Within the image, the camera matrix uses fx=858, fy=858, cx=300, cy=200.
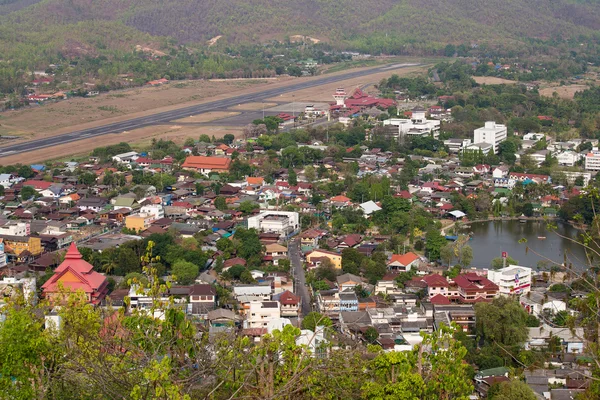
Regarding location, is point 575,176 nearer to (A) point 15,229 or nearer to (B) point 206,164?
(B) point 206,164

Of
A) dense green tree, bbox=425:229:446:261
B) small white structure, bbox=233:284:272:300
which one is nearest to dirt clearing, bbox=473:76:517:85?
dense green tree, bbox=425:229:446:261

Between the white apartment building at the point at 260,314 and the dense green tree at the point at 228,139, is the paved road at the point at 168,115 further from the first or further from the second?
the white apartment building at the point at 260,314

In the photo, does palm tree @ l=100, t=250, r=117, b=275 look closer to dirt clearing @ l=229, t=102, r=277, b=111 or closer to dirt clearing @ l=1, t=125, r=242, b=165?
dirt clearing @ l=1, t=125, r=242, b=165

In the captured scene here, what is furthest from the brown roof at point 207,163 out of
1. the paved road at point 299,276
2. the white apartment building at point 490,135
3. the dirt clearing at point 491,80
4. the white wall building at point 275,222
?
the dirt clearing at point 491,80

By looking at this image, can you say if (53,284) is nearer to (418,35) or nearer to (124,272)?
(124,272)

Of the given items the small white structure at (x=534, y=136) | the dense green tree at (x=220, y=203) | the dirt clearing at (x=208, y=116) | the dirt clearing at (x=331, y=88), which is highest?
the dense green tree at (x=220, y=203)

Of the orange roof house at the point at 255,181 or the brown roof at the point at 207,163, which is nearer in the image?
the orange roof house at the point at 255,181

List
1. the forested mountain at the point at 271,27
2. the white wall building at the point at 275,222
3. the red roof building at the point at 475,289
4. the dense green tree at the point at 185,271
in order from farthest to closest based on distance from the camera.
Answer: the forested mountain at the point at 271,27
the white wall building at the point at 275,222
the dense green tree at the point at 185,271
the red roof building at the point at 475,289
